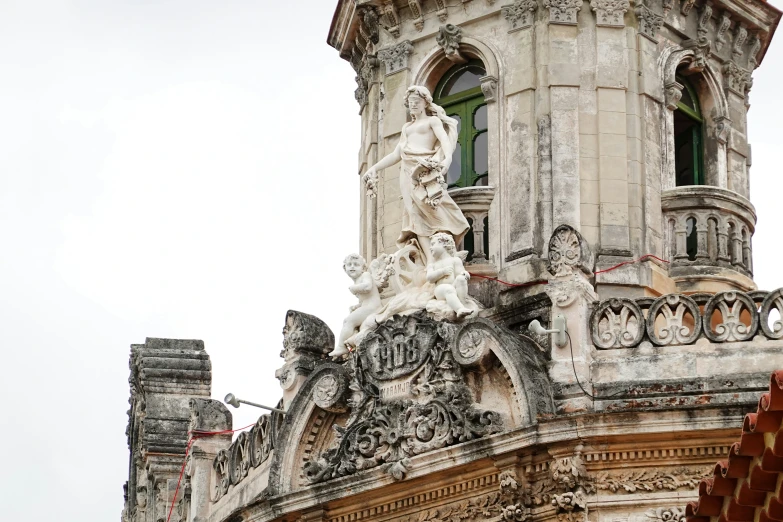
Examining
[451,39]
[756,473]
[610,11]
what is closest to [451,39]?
[451,39]

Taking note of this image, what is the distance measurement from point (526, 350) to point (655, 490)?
2290mm

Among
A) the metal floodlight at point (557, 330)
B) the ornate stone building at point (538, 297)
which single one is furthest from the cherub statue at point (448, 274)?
the metal floodlight at point (557, 330)

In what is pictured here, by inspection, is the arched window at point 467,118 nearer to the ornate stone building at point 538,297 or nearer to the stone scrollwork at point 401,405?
the ornate stone building at point 538,297

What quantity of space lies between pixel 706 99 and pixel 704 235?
258cm

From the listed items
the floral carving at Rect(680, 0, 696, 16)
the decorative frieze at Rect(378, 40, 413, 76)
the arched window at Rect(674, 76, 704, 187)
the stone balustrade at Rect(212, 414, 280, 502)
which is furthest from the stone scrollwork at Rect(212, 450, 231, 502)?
the floral carving at Rect(680, 0, 696, 16)

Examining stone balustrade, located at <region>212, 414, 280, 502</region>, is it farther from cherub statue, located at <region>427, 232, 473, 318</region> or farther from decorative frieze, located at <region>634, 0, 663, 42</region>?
decorative frieze, located at <region>634, 0, 663, 42</region>

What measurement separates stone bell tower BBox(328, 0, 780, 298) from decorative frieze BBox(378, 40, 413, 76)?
2 centimetres

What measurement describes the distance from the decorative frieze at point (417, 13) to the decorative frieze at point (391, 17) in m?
0.29

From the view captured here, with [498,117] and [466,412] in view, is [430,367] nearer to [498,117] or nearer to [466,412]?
[466,412]

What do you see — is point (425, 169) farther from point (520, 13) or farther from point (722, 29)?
point (722, 29)

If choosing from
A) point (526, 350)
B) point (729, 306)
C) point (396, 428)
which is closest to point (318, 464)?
point (396, 428)

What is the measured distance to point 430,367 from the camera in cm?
2594

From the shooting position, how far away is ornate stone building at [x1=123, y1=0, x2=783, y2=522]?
24453 mm

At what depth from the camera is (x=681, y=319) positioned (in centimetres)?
2508
